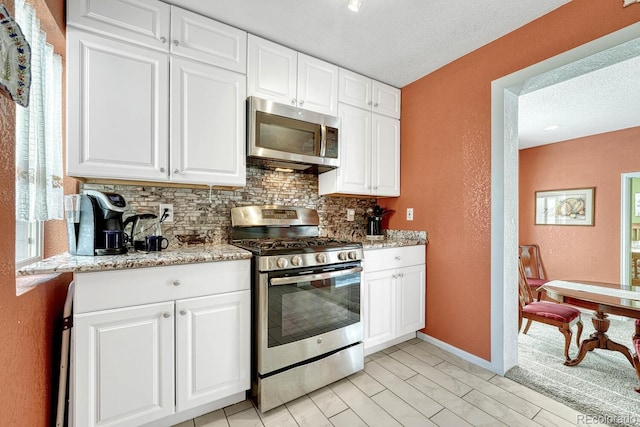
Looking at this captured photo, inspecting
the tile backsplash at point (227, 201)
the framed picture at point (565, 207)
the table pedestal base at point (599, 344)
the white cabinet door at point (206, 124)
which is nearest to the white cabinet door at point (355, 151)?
the tile backsplash at point (227, 201)

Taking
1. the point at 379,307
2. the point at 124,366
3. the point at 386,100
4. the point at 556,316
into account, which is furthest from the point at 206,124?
the point at 556,316

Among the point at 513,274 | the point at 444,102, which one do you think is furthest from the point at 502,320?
the point at 444,102

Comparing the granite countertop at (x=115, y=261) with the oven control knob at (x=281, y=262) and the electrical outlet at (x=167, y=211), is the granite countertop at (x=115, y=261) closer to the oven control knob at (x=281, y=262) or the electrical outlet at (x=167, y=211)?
the oven control knob at (x=281, y=262)

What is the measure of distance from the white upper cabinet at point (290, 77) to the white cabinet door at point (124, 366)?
155cm

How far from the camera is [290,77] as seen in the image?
6.97 feet

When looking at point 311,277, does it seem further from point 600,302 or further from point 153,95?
point 600,302

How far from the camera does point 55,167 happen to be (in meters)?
1.44

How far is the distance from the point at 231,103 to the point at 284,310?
4.61 feet

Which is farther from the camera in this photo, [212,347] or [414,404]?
[414,404]

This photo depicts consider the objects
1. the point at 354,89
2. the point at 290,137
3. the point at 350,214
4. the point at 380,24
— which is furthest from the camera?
the point at 350,214

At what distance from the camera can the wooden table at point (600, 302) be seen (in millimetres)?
1839

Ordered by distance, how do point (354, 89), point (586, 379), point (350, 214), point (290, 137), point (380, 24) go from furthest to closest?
point (350, 214) → point (354, 89) → point (290, 137) → point (586, 379) → point (380, 24)

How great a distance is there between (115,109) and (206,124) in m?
0.48

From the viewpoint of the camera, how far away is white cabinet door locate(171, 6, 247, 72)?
1719 mm
